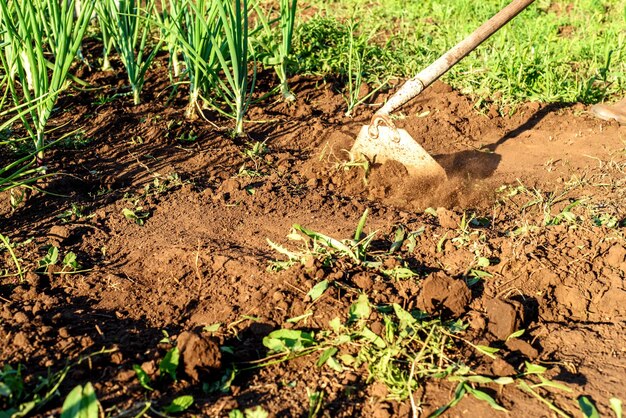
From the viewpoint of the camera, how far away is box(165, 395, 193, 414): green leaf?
1896mm

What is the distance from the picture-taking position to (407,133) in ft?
11.2

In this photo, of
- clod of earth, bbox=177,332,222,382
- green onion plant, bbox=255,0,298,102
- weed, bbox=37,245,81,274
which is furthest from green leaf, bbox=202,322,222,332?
green onion plant, bbox=255,0,298,102

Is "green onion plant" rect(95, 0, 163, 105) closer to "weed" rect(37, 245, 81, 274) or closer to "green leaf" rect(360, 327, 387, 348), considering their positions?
"weed" rect(37, 245, 81, 274)

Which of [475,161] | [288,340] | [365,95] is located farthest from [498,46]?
[288,340]

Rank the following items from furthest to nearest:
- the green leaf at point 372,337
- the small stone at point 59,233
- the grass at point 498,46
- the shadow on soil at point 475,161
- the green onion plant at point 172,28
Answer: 1. the grass at point 498,46
2. the shadow on soil at point 475,161
3. the green onion plant at point 172,28
4. the small stone at point 59,233
5. the green leaf at point 372,337

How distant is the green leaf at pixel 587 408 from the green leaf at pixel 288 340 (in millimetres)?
742

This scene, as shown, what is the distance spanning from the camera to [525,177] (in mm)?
3510

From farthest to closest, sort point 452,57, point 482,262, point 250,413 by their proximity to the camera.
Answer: point 452,57 < point 482,262 < point 250,413

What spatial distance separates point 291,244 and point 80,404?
1.10 m

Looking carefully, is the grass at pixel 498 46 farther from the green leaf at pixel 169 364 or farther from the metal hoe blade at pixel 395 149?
the green leaf at pixel 169 364

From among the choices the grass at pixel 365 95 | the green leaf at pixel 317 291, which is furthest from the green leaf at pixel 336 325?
the green leaf at pixel 317 291

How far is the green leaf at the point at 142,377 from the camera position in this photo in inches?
77.7

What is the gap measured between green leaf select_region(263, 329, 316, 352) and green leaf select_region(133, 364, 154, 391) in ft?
1.14

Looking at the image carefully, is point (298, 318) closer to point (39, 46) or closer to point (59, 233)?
point (59, 233)
